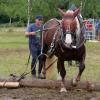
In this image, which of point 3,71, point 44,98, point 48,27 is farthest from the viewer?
point 3,71

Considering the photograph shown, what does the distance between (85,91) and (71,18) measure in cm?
188

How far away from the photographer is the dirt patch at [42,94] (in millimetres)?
9891

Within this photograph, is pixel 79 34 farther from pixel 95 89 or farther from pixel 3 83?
pixel 3 83

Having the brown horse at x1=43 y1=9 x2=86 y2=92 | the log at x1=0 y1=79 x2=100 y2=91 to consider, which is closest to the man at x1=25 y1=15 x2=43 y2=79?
the log at x1=0 y1=79 x2=100 y2=91

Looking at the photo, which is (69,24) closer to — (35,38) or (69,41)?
(69,41)

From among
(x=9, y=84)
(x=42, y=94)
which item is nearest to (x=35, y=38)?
(x=9, y=84)

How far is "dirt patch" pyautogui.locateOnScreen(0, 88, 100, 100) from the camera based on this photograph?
32.4 feet

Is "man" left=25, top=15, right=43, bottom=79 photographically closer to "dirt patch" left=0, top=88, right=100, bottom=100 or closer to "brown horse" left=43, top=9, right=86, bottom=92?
"brown horse" left=43, top=9, right=86, bottom=92

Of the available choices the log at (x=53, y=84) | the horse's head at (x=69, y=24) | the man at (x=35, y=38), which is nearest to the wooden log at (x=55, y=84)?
the log at (x=53, y=84)

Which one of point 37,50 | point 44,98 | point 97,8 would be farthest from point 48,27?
point 97,8

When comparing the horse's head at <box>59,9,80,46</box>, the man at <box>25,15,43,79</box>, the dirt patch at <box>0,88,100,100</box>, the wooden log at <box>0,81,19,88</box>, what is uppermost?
the horse's head at <box>59,9,80,46</box>

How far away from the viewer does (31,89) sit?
36.4 ft

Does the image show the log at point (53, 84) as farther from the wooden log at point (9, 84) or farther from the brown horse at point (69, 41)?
the brown horse at point (69, 41)

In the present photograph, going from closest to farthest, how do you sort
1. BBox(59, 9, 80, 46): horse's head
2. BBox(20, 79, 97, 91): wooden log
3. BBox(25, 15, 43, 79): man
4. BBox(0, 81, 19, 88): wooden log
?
BBox(59, 9, 80, 46): horse's head, BBox(20, 79, 97, 91): wooden log, BBox(0, 81, 19, 88): wooden log, BBox(25, 15, 43, 79): man
